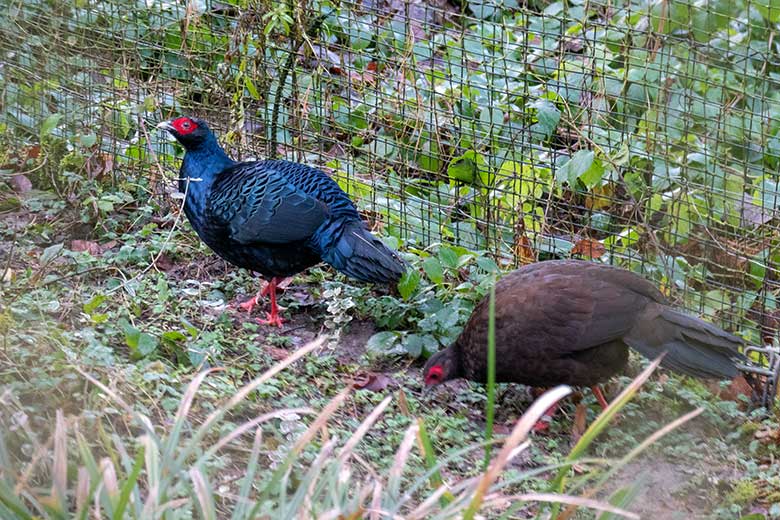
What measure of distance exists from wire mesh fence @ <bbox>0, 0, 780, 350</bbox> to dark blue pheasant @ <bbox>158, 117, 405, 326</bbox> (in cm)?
54

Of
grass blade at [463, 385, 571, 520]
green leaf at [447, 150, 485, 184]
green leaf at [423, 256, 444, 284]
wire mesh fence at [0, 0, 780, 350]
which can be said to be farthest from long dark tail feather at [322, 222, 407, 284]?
grass blade at [463, 385, 571, 520]

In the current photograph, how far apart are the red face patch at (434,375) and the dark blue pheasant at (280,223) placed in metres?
0.68

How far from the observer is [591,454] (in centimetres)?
466

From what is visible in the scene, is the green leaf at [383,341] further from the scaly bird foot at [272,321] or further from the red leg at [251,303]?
the red leg at [251,303]

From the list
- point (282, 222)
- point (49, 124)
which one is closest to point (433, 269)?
point (282, 222)

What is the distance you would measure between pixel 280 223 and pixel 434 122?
1238 mm

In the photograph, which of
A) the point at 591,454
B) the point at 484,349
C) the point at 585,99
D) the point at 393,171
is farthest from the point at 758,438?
the point at 393,171

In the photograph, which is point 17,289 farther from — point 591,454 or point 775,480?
point 775,480

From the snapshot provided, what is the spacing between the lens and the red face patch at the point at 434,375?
15.9 feet

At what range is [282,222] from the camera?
549cm

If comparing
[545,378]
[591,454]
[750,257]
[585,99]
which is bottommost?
[591,454]

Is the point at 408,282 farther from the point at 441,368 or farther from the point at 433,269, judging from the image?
the point at 441,368

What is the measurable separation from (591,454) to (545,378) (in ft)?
1.29

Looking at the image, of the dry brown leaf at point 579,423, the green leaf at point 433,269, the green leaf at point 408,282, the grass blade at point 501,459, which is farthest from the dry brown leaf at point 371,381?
the grass blade at point 501,459
